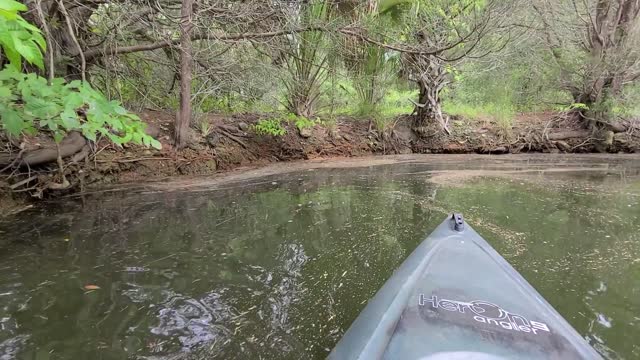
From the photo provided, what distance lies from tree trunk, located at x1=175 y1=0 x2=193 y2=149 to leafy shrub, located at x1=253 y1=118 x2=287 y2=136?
127 centimetres

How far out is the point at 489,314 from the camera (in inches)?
63.5

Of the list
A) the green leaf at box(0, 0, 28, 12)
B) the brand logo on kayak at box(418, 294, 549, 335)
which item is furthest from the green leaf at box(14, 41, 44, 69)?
the brand logo on kayak at box(418, 294, 549, 335)

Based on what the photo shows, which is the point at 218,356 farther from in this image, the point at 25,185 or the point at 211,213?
the point at 25,185

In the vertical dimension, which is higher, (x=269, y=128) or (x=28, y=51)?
(x=28, y=51)

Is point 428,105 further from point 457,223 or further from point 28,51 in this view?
point 28,51

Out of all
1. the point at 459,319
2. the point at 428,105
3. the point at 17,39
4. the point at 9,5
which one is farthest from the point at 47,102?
the point at 428,105

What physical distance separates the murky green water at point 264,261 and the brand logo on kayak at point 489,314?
26.7 inches

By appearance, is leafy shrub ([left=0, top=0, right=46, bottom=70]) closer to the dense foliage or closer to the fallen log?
the dense foliage

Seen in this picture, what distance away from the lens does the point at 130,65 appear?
578cm

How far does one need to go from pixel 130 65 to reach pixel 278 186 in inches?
101

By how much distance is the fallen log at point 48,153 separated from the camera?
4281mm

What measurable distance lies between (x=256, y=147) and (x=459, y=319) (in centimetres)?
600

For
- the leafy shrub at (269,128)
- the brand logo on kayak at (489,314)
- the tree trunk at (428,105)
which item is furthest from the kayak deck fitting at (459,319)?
the tree trunk at (428,105)

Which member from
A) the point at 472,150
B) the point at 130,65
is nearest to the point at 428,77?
the point at 472,150
